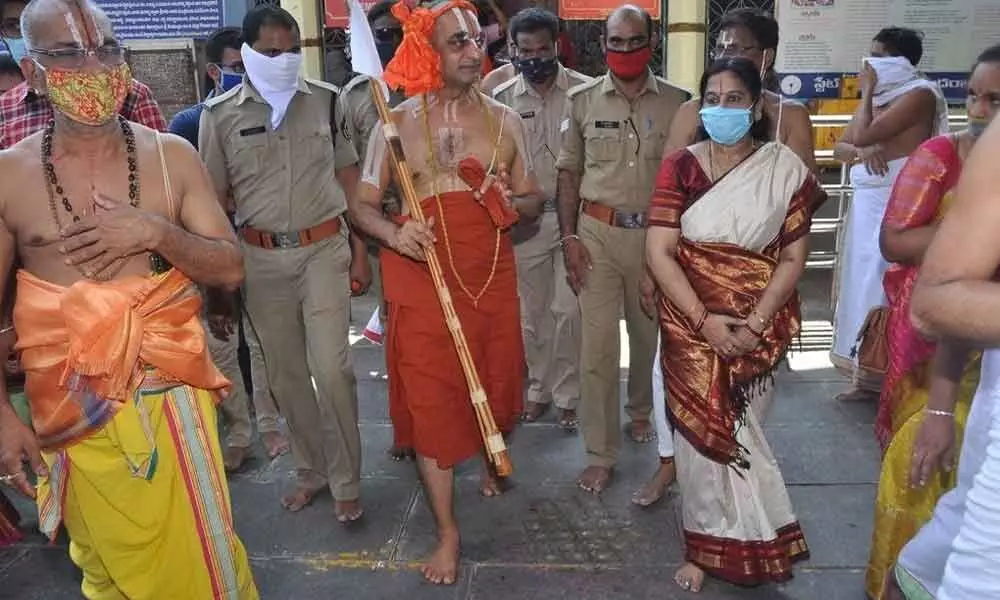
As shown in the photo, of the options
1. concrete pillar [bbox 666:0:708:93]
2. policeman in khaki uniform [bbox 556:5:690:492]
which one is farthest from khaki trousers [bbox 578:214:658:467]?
concrete pillar [bbox 666:0:708:93]

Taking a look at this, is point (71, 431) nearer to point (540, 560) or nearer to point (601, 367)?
point (540, 560)

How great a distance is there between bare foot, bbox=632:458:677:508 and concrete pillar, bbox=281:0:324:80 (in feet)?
17.2

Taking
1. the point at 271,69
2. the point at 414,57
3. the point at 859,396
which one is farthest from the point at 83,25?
the point at 859,396

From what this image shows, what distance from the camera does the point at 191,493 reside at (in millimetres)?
2561

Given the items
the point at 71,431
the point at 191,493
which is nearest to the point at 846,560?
the point at 191,493

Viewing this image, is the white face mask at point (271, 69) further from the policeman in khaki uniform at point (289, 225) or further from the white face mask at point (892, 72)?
the white face mask at point (892, 72)

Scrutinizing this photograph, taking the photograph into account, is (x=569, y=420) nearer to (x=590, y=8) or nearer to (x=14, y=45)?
(x=14, y=45)

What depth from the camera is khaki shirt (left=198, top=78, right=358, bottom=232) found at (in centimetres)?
385

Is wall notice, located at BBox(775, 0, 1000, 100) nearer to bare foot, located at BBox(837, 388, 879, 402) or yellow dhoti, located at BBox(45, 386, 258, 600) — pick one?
bare foot, located at BBox(837, 388, 879, 402)

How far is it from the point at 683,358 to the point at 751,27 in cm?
169

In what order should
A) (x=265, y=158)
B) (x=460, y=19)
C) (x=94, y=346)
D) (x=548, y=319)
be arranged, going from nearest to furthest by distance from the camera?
(x=94, y=346), (x=460, y=19), (x=265, y=158), (x=548, y=319)

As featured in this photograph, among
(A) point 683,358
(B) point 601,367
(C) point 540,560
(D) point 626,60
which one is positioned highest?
(D) point 626,60

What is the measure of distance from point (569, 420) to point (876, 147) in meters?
2.26

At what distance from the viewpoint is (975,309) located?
65.3 inches
